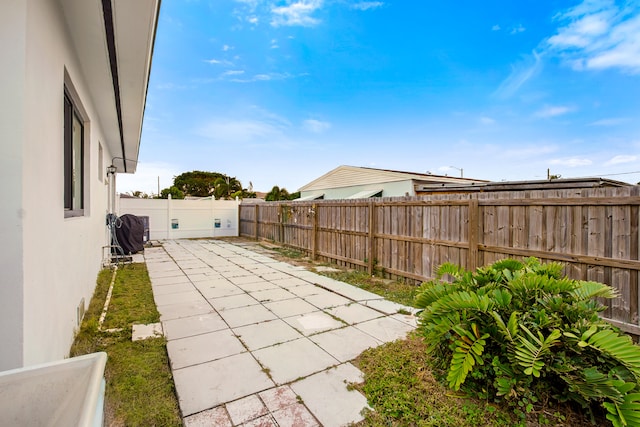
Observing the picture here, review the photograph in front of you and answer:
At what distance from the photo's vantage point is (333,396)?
6.81 ft

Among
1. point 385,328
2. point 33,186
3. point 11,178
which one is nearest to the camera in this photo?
point 11,178

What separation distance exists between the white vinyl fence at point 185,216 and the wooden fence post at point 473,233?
1206 cm

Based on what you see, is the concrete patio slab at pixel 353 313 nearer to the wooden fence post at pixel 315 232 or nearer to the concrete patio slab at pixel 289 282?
the concrete patio slab at pixel 289 282

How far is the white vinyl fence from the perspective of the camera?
Result: 12125 mm

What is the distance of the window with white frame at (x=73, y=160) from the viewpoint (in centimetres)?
302

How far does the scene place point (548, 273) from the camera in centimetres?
245

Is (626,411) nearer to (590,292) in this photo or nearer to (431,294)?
(590,292)

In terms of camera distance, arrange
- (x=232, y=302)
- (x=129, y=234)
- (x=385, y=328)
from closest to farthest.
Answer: (x=385, y=328) → (x=232, y=302) → (x=129, y=234)

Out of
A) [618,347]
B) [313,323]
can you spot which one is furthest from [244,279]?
[618,347]

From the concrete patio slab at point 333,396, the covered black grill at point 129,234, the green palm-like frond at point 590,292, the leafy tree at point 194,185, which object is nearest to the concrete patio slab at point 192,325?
the concrete patio slab at point 333,396

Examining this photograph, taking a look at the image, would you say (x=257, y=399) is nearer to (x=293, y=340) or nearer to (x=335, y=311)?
(x=293, y=340)

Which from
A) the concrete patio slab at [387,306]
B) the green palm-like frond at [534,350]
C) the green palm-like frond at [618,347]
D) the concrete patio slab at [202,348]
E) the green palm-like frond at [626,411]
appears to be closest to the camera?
the green palm-like frond at [626,411]

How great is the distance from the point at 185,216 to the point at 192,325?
35.4ft

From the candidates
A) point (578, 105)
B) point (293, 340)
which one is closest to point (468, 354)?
point (293, 340)
